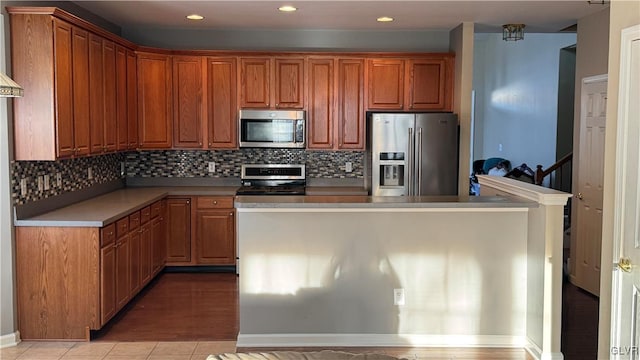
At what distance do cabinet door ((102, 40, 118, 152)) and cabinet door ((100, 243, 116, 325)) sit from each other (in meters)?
1.21

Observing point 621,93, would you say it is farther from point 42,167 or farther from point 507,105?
point 507,105

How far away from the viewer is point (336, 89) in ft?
22.5

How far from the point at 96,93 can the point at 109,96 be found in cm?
36

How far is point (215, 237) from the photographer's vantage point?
21.9ft

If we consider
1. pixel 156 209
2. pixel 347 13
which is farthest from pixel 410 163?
pixel 156 209

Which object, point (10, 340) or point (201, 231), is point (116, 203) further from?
point (10, 340)

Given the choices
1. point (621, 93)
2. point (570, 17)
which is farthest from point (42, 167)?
point (570, 17)

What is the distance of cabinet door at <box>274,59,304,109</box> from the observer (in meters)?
6.80

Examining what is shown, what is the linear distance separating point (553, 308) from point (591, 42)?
3.08 m

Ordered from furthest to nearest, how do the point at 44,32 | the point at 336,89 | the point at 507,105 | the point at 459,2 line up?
1. the point at 507,105
2. the point at 336,89
3. the point at 459,2
4. the point at 44,32

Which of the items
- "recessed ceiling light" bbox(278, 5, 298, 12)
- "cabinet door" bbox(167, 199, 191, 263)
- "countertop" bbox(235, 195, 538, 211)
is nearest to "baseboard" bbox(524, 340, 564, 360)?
"countertop" bbox(235, 195, 538, 211)

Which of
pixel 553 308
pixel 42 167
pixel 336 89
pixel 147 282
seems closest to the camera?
pixel 553 308

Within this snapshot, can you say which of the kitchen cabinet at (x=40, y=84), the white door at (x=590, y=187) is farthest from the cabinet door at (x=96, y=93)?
the white door at (x=590, y=187)

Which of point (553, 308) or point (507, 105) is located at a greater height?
point (507, 105)
